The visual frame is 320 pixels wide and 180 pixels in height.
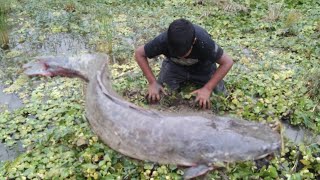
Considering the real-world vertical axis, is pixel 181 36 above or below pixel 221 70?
above

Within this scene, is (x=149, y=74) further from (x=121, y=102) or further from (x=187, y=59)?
(x=121, y=102)

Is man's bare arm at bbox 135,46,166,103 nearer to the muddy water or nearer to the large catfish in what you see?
the large catfish

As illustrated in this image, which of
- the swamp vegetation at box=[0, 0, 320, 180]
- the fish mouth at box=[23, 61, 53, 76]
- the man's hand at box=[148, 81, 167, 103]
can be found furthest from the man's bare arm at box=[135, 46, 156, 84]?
the fish mouth at box=[23, 61, 53, 76]

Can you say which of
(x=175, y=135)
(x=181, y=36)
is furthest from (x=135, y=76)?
(x=175, y=135)

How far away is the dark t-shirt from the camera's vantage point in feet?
13.5

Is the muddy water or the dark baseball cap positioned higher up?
the dark baseball cap

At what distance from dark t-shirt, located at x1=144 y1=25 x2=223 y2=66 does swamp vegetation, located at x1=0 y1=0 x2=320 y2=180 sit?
0.56 m

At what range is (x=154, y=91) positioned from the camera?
4562 millimetres

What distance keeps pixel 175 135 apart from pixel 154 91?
1.13 meters

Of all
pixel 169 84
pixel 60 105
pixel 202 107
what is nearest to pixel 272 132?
pixel 202 107

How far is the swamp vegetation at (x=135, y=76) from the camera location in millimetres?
3711

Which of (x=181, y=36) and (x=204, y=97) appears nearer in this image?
(x=181, y=36)

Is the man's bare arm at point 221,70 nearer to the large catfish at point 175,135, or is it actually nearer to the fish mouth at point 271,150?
the large catfish at point 175,135

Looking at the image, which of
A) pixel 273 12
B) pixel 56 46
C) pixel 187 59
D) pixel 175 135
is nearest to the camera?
pixel 175 135
